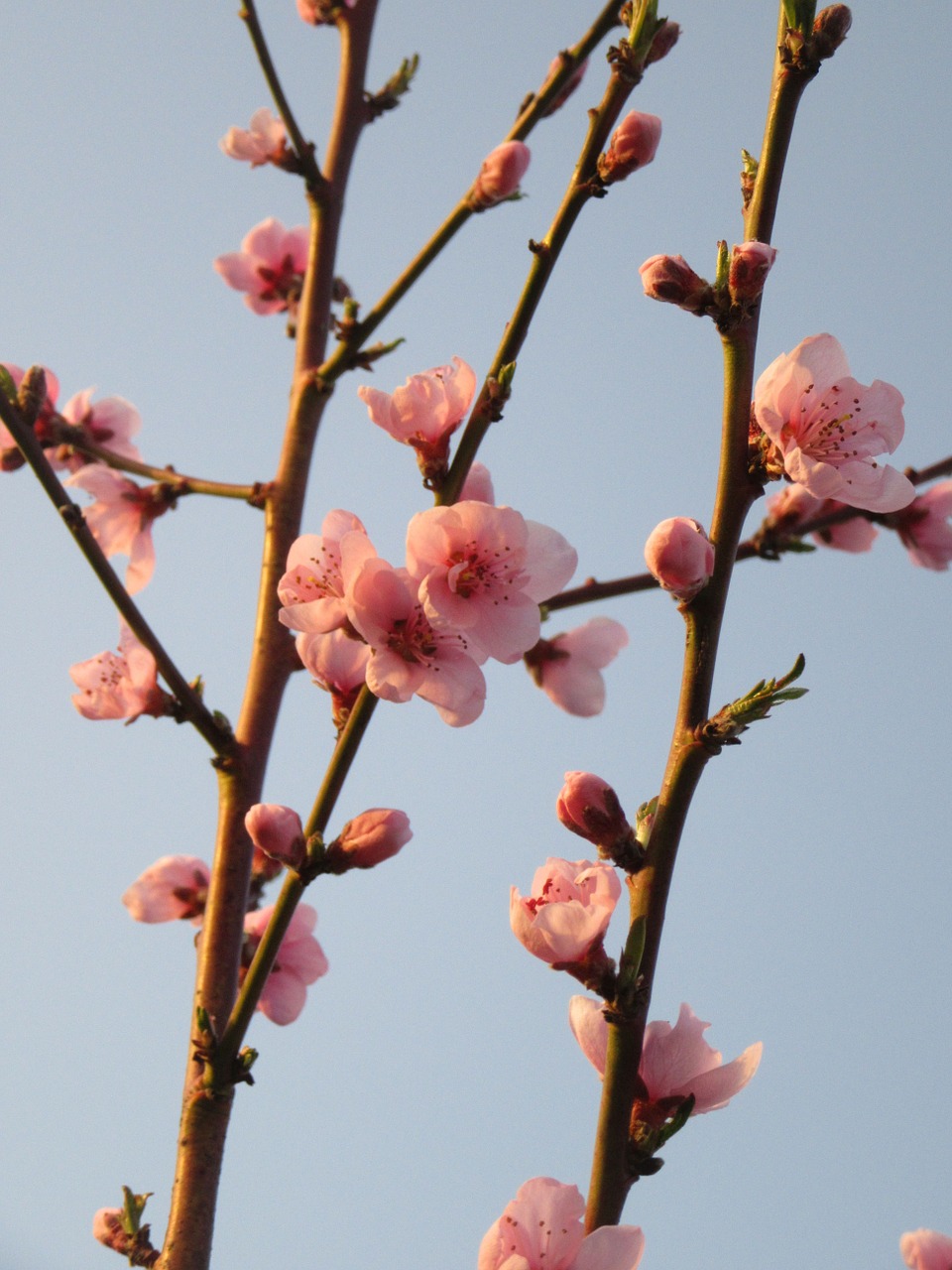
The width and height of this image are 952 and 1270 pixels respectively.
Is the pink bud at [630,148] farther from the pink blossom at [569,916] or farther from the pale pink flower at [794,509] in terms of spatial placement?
the pink blossom at [569,916]

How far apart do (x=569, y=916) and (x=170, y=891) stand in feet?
3.50

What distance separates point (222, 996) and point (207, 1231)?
11.8 inches

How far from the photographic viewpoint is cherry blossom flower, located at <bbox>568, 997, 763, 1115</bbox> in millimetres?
1127

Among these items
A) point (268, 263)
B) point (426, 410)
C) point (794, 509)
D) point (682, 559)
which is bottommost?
point (682, 559)

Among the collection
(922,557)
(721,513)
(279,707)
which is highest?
(922,557)

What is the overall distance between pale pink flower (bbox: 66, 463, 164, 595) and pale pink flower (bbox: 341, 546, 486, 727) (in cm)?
114

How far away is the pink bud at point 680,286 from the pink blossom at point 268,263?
6.39 feet

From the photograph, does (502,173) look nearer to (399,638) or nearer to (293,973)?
(399,638)

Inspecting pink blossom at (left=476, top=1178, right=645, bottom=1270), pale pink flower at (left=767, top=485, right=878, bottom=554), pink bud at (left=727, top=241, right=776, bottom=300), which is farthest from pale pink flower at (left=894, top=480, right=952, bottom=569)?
pink blossom at (left=476, top=1178, right=645, bottom=1270)

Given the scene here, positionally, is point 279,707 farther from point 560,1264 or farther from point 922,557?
point 922,557

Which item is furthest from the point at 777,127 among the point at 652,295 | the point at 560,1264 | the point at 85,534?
the point at 560,1264

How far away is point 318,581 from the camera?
1420 millimetres

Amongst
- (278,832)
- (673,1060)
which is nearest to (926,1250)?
(673,1060)

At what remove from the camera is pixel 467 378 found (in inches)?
59.1
